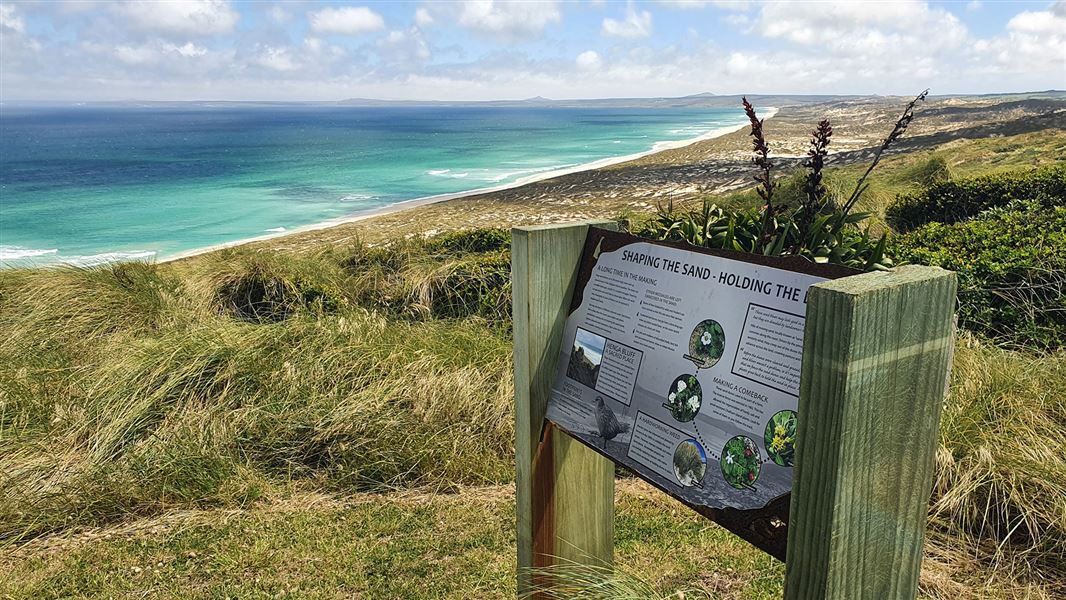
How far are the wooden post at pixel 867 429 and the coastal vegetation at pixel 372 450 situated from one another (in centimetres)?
54

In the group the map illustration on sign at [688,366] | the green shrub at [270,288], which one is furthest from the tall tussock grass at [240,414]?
the map illustration on sign at [688,366]

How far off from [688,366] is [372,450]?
2941 millimetres

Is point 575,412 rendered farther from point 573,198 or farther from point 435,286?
point 573,198

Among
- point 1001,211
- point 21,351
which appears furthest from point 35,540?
point 1001,211

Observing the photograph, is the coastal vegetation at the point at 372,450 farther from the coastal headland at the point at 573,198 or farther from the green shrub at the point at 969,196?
the coastal headland at the point at 573,198

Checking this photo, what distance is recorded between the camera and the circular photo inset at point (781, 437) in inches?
57.1

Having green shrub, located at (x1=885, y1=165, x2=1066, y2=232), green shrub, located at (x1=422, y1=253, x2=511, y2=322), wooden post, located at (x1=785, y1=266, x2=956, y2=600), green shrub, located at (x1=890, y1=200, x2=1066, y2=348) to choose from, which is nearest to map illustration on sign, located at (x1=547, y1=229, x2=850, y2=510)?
wooden post, located at (x1=785, y1=266, x2=956, y2=600)

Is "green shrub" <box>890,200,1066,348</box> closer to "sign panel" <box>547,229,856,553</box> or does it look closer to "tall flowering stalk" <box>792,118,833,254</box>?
"tall flowering stalk" <box>792,118,833,254</box>

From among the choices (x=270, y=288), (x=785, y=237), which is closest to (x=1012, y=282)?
(x=785, y=237)

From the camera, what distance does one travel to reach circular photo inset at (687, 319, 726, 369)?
164cm

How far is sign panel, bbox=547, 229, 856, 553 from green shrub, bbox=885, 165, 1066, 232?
8038 millimetres

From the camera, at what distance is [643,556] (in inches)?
135

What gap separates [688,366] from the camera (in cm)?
172

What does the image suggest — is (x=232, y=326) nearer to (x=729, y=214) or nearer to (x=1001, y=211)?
(x=729, y=214)
